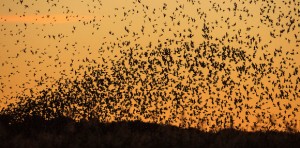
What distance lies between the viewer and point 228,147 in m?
14.7

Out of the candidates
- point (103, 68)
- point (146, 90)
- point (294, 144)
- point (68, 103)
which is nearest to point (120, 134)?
point (294, 144)

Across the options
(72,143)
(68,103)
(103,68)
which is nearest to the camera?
(72,143)

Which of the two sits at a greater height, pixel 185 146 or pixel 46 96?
pixel 46 96

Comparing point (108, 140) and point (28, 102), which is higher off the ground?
point (28, 102)

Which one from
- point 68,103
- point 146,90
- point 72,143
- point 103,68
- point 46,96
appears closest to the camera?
point 72,143

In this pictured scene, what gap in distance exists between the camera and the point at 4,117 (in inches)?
2341

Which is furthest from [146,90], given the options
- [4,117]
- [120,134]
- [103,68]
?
[120,134]

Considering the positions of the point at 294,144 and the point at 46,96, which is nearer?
the point at 294,144

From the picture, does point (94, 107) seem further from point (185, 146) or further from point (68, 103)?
point (185, 146)

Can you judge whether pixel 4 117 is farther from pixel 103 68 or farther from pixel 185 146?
pixel 185 146

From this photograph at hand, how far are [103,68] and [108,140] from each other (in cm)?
3523

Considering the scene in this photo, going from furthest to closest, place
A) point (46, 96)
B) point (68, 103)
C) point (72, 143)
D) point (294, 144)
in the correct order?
point (46, 96) < point (68, 103) < point (294, 144) < point (72, 143)

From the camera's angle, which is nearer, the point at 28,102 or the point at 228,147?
the point at 228,147

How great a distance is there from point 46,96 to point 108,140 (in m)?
50.8
